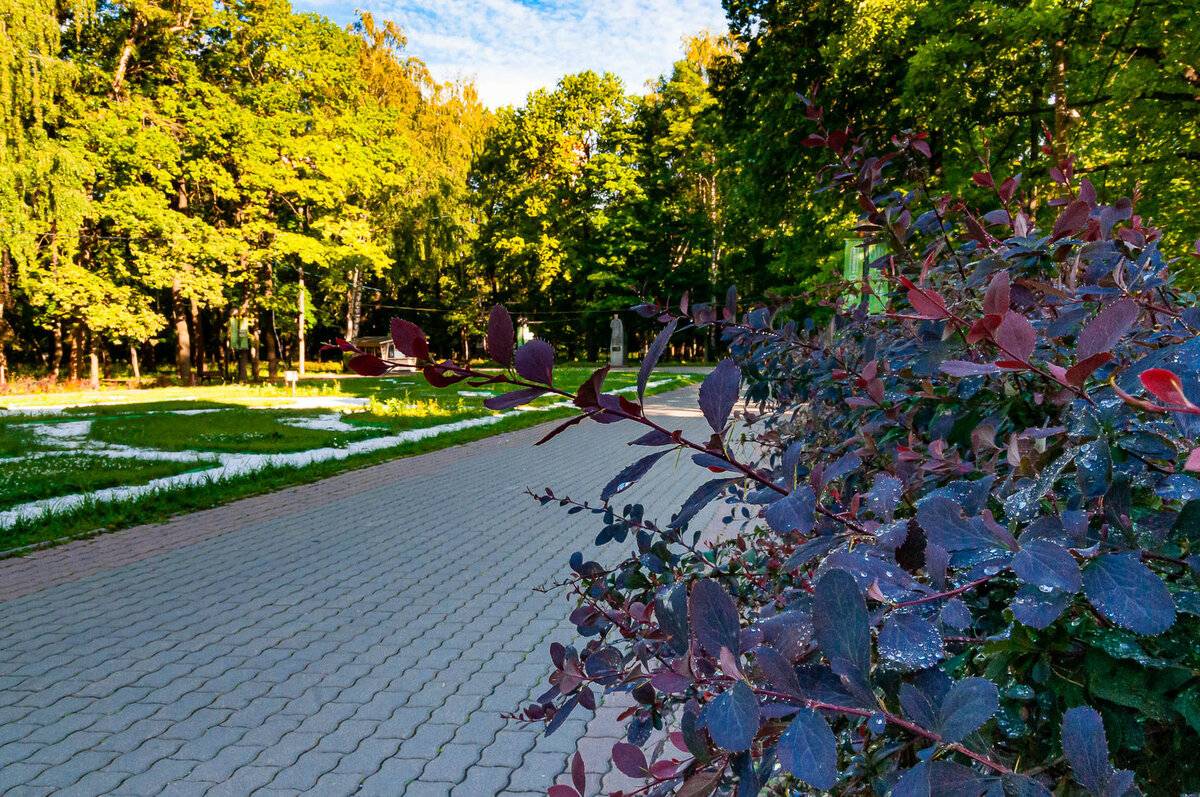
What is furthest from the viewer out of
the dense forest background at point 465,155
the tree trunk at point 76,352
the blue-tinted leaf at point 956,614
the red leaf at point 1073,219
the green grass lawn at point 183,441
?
the tree trunk at point 76,352

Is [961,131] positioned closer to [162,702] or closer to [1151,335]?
[1151,335]

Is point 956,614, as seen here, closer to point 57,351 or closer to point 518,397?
point 518,397

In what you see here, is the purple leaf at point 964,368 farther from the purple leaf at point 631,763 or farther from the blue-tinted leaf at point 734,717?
the purple leaf at point 631,763

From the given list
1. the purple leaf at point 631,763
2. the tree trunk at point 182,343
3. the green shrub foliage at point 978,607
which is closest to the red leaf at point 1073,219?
the green shrub foliage at point 978,607

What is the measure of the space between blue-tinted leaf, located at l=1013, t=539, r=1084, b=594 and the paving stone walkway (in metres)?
2.58

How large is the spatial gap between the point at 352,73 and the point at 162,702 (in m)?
28.6

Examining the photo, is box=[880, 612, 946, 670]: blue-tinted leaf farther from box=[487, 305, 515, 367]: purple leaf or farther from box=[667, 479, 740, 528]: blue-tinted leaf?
box=[487, 305, 515, 367]: purple leaf

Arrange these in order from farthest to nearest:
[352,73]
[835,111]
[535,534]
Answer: [352,73]
[835,111]
[535,534]

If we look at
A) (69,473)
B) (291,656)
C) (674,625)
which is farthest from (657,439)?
(69,473)

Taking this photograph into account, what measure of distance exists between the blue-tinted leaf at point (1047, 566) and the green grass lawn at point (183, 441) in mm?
618

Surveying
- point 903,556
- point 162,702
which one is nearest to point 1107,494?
point 903,556

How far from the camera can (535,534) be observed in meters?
6.64

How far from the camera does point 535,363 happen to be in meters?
0.74

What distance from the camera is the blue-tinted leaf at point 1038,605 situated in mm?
632
